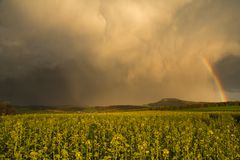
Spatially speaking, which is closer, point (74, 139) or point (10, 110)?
point (74, 139)

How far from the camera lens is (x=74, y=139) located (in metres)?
12.1

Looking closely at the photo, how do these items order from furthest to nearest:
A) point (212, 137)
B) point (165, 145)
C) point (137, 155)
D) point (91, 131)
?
point (91, 131)
point (212, 137)
point (165, 145)
point (137, 155)

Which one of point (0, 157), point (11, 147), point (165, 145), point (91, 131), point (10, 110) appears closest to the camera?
point (0, 157)

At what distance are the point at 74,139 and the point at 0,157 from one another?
3.42 metres

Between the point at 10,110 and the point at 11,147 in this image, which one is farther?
the point at 10,110

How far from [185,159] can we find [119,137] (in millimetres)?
3392

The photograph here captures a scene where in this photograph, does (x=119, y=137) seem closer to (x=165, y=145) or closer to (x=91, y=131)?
(x=165, y=145)

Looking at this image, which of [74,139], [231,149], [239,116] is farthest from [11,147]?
[239,116]

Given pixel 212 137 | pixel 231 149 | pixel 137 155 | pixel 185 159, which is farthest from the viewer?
pixel 212 137

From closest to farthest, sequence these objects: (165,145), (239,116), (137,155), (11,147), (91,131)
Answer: (137,155)
(11,147)
(165,145)
(91,131)
(239,116)

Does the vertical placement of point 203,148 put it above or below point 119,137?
below

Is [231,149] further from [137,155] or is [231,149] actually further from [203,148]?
[137,155]

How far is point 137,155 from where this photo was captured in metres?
8.87

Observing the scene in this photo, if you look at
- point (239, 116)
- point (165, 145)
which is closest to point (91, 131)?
point (165, 145)
